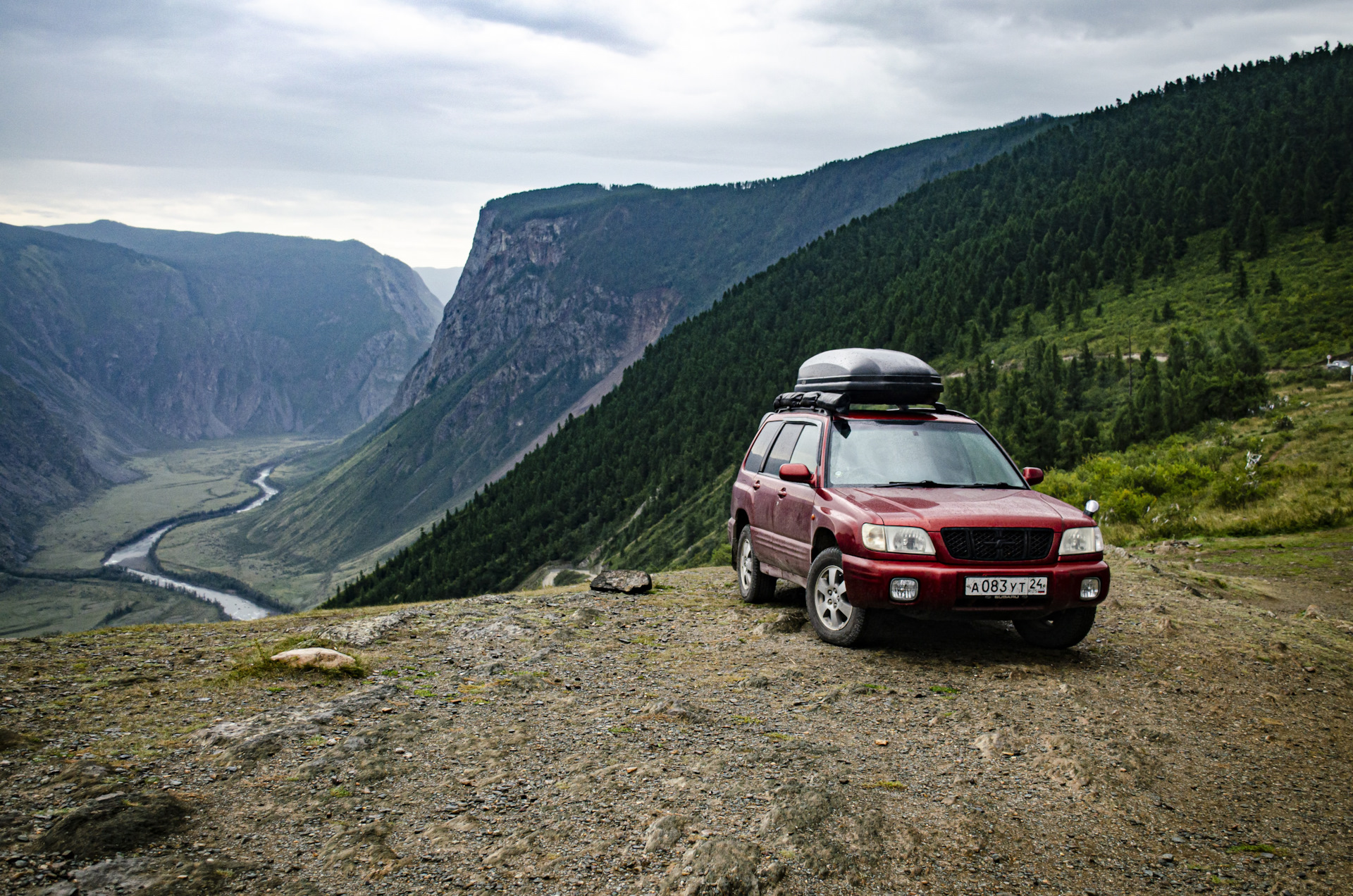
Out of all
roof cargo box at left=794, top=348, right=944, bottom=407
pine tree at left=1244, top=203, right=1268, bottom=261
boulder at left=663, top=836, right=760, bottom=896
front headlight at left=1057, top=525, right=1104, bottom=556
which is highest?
pine tree at left=1244, top=203, right=1268, bottom=261

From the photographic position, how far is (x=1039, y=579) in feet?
23.8

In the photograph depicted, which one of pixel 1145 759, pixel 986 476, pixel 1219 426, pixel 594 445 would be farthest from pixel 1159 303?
pixel 594 445

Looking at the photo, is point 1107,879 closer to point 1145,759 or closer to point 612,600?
point 1145,759

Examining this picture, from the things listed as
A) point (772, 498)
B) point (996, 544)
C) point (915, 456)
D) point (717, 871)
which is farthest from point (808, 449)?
point (717, 871)

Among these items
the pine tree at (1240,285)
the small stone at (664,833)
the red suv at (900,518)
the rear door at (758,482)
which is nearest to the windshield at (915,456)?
the red suv at (900,518)

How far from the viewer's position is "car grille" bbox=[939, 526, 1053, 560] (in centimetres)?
725

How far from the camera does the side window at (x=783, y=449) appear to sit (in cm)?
980

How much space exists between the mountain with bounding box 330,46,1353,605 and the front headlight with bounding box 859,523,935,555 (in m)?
28.0

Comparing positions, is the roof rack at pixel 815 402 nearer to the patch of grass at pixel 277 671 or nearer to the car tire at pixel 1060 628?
the car tire at pixel 1060 628

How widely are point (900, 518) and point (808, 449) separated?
2.00 meters

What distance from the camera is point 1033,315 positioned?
6122cm

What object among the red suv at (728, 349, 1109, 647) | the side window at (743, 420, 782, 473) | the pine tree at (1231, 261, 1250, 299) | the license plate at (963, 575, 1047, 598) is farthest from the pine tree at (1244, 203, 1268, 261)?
the license plate at (963, 575, 1047, 598)

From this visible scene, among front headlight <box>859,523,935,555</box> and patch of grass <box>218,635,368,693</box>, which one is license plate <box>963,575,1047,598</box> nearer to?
front headlight <box>859,523,935,555</box>

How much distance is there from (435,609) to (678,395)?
304ft
